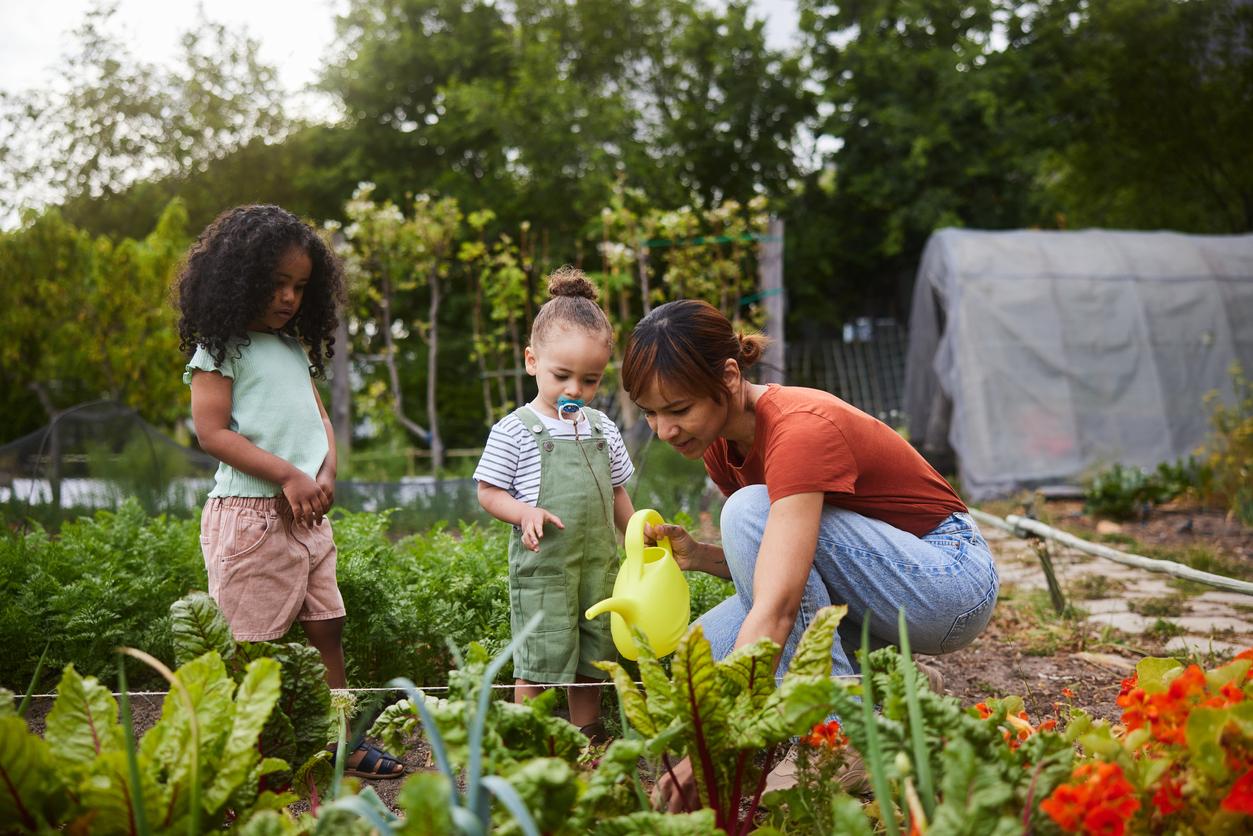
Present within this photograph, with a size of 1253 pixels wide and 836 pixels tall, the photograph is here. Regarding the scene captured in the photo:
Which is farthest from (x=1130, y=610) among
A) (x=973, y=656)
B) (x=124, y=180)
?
(x=124, y=180)

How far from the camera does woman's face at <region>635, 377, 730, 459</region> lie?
6.06 feet

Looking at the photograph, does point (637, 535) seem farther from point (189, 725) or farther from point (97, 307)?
point (97, 307)

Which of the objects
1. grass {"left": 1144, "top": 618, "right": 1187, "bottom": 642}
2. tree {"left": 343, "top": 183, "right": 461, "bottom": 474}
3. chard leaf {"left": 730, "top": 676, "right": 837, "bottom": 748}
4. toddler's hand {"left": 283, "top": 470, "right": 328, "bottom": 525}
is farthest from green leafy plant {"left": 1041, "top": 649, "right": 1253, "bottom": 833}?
tree {"left": 343, "top": 183, "right": 461, "bottom": 474}

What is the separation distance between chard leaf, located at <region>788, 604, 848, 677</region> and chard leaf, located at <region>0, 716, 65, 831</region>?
906 mm

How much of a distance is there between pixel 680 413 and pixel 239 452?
1.01m

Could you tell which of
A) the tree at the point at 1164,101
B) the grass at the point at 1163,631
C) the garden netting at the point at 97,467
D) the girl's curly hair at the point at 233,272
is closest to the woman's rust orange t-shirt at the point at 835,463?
the girl's curly hair at the point at 233,272

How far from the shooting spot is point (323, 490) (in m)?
2.25

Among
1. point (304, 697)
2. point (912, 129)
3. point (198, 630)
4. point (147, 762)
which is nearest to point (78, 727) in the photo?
point (147, 762)

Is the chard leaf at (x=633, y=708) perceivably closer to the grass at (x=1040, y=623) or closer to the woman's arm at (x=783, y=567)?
the woman's arm at (x=783, y=567)

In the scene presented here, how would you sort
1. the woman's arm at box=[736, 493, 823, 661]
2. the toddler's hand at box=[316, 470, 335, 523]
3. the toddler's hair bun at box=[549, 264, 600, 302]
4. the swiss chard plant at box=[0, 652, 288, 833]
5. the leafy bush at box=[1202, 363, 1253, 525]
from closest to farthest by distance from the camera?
1. the swiss chard plant at box=[0, 652, 288, 833]
2. the woman's arm at box=[736, 493, 823, 661]
3. the toddler's hand at box=[316, 470, 335, 523]
4. the toddler's hair bun at box=[549, 264, 600, 302]
5. the leafy bush at box=[1202, 363, 1253, 525]

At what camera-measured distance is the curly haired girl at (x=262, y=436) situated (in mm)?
2166

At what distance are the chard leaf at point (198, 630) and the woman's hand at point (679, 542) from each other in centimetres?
87

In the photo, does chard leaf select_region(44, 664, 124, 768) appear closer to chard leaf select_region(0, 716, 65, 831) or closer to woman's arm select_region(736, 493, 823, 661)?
chard leaf select_region(0, 716, 65, 831)

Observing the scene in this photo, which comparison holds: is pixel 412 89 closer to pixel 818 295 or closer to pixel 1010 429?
pixel 818 295
